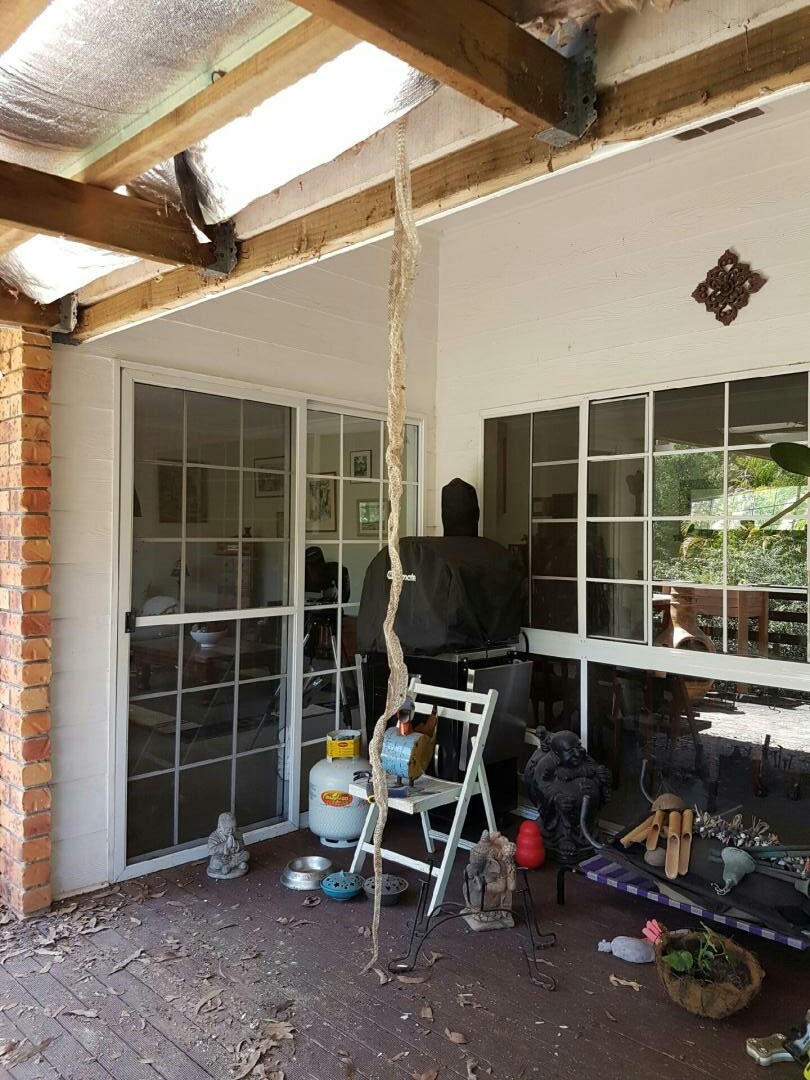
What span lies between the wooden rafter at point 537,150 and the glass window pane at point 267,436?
141 cm

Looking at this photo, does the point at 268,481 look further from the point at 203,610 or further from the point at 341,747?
the point at 341,747

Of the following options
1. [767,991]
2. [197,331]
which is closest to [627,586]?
[767,991]

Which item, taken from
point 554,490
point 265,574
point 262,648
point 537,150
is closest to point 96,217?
point 537,150

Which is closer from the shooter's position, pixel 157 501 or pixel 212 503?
pixel 157 501

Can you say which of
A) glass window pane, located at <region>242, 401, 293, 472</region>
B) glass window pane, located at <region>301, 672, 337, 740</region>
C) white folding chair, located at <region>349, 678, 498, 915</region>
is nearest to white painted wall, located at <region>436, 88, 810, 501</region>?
glass window pane, located at <region>242, 401, 293, 472</region>

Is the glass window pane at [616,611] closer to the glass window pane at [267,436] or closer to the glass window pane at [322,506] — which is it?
the glass window pane at [322,506]

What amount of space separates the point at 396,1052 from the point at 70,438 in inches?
109

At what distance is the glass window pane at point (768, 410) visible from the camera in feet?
11.8

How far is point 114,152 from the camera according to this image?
6.16 feet

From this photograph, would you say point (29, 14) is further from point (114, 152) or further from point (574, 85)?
point (574, 85)

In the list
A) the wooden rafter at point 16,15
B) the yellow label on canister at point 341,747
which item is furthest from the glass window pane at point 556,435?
the wooden rafter at point 16,15

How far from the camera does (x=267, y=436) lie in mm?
4238

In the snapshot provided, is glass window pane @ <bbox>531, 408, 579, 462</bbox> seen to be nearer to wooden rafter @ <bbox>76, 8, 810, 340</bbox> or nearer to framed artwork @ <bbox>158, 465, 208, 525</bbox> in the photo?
framed artwork @ <bbox>158, 465, 208, 525</bbox>

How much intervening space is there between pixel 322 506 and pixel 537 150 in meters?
3.02
